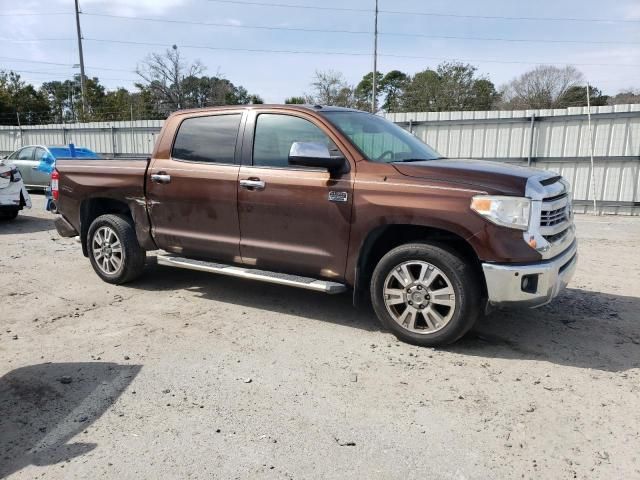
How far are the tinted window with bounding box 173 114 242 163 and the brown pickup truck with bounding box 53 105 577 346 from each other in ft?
0.05

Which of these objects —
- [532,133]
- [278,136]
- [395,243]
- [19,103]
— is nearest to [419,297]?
[395,243]

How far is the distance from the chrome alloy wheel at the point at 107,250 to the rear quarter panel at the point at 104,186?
33cm

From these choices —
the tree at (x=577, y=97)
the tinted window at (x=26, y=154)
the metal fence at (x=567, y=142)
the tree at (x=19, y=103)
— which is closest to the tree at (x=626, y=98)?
the tree at (x=577, y=97)

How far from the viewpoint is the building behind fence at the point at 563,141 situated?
12.5 m

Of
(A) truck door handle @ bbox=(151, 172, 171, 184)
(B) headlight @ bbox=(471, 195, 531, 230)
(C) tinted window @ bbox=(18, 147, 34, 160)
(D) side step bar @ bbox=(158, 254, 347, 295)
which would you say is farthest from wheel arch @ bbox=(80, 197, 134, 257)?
(C) tinted window @ bbox=(18, 147, 34, 160)

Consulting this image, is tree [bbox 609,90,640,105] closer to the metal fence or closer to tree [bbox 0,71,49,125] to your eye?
the metal fence

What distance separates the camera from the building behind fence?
41.0 ft

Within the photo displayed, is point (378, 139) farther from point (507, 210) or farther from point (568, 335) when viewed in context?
point (568, 335)

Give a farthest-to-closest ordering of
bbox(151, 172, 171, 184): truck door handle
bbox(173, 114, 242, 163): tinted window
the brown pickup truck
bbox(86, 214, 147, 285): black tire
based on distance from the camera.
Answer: bbox(86, 214, 147, 285): black tire
bbox(151, 172, 171, 184): truck door handle
bbox(173, 114, 242, 163): tinted window
the brown pickup truck

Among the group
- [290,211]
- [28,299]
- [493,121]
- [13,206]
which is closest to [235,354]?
[290,211]

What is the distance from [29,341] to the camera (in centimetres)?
435

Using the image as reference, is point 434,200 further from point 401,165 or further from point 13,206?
point 13,206

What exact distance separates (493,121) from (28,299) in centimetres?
1200

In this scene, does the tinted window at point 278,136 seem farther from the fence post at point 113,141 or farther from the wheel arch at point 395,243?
the fence post at point 113,141
